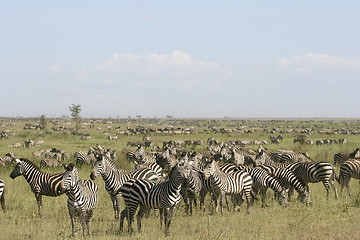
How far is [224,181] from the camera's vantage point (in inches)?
560

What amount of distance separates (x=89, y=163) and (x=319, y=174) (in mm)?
16982

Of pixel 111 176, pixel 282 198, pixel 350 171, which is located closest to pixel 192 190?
pixel 111 176

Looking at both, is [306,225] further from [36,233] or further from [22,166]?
[22,166]

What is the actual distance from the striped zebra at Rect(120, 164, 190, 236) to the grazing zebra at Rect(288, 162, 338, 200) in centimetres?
825

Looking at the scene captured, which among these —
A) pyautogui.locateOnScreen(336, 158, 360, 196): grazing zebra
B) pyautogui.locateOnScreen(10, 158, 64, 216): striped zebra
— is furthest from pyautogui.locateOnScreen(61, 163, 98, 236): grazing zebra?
pyautogui.locateOnScreen(336, 158, 360, 196): grazing zebra

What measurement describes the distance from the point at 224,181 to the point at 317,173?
17.8ft

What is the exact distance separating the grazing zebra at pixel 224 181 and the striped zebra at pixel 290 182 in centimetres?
234

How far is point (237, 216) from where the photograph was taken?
13.9 metres

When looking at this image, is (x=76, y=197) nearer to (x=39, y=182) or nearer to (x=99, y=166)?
(x=99, y=166)

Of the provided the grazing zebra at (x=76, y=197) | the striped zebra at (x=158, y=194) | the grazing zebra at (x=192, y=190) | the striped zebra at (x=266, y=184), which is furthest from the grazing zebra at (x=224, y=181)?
the grazing zebra at (x=76, y=197)

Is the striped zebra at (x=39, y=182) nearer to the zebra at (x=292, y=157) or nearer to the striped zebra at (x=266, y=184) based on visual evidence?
the striped zebra at (x=266, y=184)

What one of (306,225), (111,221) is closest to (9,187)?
(111,221)

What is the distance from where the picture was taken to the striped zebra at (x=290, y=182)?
1580 centimetres

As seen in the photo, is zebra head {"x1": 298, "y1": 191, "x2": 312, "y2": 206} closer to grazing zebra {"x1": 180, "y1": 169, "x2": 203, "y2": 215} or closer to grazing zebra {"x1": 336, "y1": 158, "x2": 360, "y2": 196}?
grazing zebra {"x1": 336, "y1": 158, "x2": 360, "y2": 196}
